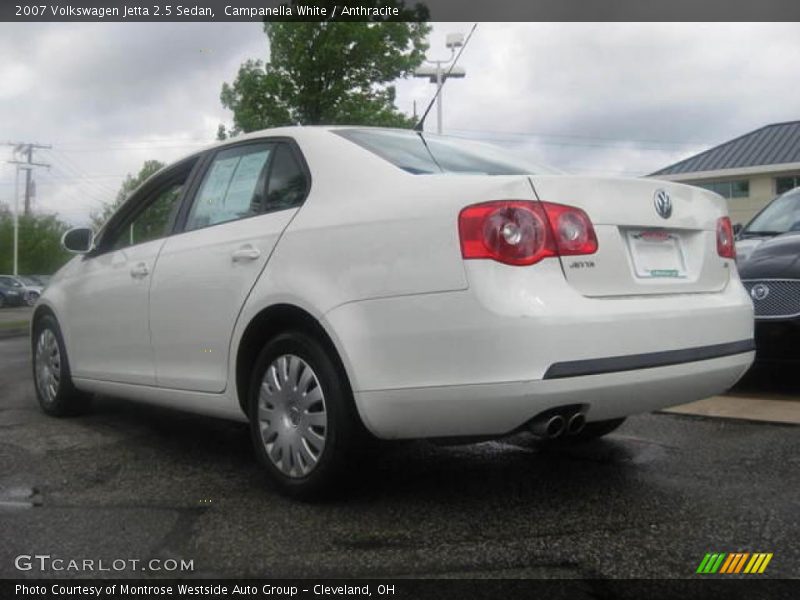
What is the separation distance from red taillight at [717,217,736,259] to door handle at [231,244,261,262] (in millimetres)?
1888

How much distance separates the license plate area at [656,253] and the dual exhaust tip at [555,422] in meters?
0.56

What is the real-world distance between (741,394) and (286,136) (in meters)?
3.43

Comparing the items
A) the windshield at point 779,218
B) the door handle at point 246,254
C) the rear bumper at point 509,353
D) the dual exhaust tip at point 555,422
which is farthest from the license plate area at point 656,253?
the windshield at point 779,218

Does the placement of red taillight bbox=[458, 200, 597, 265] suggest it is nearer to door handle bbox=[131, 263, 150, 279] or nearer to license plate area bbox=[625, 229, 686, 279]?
license plate area bbox=[625, 229, 686, 279]

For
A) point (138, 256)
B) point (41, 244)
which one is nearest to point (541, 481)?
point (138, 256)

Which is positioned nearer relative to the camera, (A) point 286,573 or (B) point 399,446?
(A) point 286,573

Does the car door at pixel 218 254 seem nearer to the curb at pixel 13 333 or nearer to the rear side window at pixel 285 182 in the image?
the rear side window at pixel 285 182

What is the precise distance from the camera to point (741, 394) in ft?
16.5

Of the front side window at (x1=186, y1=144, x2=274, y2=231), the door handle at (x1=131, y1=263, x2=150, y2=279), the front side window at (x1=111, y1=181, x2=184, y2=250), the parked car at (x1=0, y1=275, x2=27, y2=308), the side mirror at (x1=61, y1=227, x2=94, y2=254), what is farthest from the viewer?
→ the parked car at (x1=0, y1=275, x2=27, y2=308)

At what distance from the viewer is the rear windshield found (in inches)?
119

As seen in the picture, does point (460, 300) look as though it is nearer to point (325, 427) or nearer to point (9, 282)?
point (325, 427)

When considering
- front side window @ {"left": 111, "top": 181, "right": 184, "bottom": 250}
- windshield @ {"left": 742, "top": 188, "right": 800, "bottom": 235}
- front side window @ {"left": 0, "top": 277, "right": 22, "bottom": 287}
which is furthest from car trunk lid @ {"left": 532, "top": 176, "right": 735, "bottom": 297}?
front side window @ {"left": 0, "top": 277, "right": 22, "bottom": 287}

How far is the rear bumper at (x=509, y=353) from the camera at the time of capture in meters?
2.43
